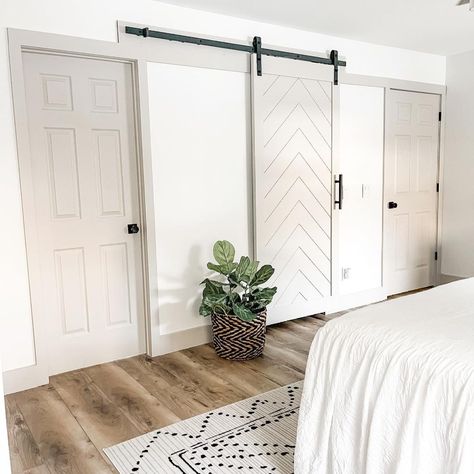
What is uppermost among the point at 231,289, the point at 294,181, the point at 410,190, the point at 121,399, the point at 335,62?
the point at 335,62

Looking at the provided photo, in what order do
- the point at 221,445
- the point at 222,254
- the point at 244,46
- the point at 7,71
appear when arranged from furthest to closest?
the point at 244,46 → the point at 222,254 → the point at 7,71 → the point at 221,445

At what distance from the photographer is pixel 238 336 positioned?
10.5 ft

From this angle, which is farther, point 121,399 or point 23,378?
point 23,378

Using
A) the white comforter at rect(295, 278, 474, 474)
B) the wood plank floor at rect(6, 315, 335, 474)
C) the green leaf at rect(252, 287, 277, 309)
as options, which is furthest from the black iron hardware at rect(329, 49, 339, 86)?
the white comforter at rect(295, 278, 474, 474)

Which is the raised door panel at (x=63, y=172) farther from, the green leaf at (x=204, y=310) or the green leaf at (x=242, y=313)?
the green leaf at (x=242, y=313)

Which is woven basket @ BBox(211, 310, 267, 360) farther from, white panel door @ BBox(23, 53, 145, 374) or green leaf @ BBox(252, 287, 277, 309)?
white panel door @ BBox(23, 53, 145, 374)

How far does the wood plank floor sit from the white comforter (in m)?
0.98

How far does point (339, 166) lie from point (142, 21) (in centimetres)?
202

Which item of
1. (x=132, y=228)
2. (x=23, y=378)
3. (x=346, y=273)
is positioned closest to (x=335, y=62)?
(x=346, y=273)

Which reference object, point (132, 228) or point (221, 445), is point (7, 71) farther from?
point (221, 445)

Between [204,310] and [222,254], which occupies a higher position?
[222,254]

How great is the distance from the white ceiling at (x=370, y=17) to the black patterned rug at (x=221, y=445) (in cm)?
257

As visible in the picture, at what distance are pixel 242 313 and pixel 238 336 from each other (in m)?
0.19

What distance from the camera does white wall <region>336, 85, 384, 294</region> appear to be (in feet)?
13.9
